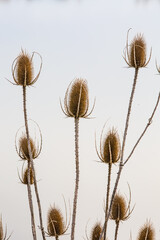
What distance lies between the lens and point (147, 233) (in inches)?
233

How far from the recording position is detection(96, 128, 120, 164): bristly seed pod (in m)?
5.09

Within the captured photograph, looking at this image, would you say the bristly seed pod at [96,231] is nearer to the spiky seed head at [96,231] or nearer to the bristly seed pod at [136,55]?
the spiky seed head at [96,231]

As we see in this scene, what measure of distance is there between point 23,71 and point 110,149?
1314mm

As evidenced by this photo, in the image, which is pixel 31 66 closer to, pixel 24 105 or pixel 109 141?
pixel 24 105

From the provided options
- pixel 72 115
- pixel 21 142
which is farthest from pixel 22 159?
pixel 72 115

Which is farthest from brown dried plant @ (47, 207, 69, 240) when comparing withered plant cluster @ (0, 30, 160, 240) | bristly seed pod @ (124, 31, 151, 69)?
bristly seed pod @ (124, 31, 151, 69)

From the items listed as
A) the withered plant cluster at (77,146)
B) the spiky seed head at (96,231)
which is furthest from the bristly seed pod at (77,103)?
the spiky seed head at (96,231)

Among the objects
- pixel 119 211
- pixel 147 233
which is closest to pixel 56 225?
pixel 119 211

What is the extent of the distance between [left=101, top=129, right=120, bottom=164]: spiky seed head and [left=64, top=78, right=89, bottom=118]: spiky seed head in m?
0.48

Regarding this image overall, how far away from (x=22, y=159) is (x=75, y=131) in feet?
3.36

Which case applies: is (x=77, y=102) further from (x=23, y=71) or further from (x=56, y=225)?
(x=56, y=225)

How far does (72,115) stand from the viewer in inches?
191

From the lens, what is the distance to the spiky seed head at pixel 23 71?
16.9 feet

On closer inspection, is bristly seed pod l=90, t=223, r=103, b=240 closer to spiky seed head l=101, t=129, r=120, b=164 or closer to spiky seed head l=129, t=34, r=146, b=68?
spiky seed head l=101, t=129, r=120, b=164
